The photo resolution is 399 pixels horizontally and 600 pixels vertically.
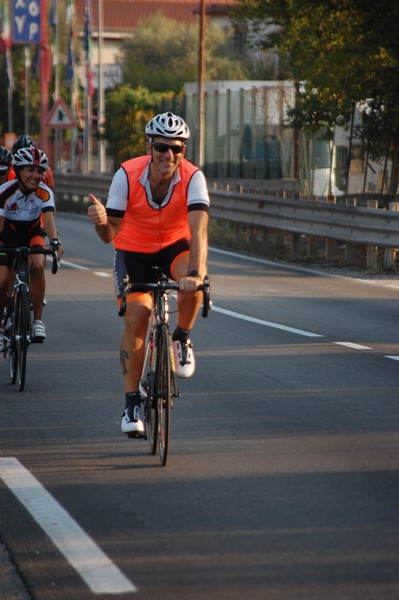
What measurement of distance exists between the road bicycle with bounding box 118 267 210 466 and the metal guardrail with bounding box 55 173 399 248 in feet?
41.1

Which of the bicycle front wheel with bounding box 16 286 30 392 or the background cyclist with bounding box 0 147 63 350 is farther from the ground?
the background cyclist with bounding box 0 147 63 350

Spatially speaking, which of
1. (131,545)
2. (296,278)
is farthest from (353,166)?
(131,545)

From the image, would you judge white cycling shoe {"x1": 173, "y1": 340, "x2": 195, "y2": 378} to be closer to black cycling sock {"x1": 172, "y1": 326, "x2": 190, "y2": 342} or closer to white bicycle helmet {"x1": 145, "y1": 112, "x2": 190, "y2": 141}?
black cycling sock {"x1": 172, "y1": 326, "x2": 190, "y2": 342}

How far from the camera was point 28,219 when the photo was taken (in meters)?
11.3

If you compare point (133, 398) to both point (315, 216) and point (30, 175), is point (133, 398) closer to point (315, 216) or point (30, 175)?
point (30, 175)

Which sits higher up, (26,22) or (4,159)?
(26,22)

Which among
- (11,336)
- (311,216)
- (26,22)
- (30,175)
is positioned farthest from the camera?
(26,22)

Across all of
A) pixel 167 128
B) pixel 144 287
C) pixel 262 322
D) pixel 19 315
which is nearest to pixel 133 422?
pixel 144 287

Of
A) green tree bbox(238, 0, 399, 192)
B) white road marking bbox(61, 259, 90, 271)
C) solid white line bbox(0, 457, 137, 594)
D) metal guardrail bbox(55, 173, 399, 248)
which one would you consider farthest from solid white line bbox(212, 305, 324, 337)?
green tree bbox(238, 0, 399, 192)

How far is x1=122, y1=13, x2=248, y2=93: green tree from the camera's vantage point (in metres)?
91.9

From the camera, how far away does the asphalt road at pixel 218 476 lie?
5430mm

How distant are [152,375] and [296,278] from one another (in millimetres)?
12652

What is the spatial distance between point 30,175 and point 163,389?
3.95 m

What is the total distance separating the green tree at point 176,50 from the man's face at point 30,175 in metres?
79.4
